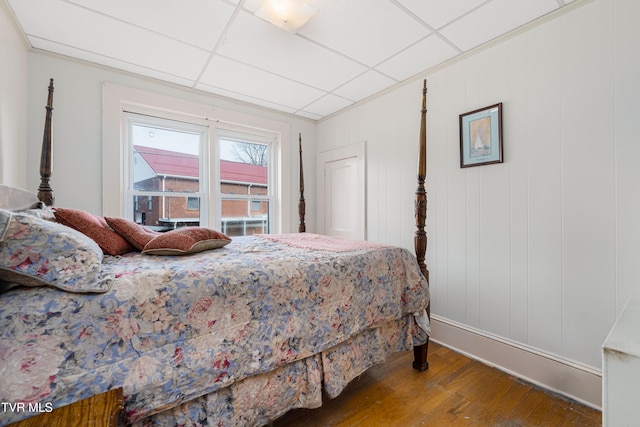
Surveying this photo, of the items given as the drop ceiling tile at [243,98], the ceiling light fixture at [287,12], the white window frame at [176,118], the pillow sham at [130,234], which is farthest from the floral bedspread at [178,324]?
the drop ceiling tile at [243,98]

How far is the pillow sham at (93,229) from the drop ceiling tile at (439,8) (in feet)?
7.29

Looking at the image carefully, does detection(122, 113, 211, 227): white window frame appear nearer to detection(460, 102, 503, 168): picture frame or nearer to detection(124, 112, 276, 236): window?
detection(124, 112, 276, 236): window

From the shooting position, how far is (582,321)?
5.67ft

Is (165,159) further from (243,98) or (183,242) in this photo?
(183,242)

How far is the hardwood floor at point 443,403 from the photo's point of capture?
1507 mm

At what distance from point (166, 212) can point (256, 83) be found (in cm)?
172

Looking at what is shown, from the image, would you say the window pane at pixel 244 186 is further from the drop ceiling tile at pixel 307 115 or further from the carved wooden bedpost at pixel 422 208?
the carved wooden bedpost at pixel 422 208

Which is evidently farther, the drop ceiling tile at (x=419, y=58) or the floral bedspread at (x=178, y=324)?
the drop ceiling tile at (x=419, y=58)

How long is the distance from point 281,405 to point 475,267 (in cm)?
185

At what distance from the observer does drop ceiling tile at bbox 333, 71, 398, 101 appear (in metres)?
2.75

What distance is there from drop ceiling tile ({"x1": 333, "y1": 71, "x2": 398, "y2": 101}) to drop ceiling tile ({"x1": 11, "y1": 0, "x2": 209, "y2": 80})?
1.42 m

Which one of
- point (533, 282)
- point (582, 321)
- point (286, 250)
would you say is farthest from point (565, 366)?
point (286, 250)

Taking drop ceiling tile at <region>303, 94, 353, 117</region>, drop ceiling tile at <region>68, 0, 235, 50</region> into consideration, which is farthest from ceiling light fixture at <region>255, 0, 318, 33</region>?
drop ceiling tile at <region>303, 94, 353, 117</region>

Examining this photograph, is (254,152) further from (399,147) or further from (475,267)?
(475,267)
